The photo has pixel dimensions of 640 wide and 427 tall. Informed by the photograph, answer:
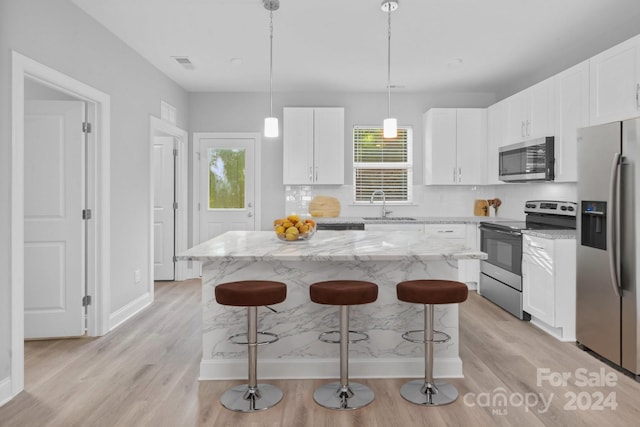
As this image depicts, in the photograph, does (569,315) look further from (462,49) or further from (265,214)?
(265,214)

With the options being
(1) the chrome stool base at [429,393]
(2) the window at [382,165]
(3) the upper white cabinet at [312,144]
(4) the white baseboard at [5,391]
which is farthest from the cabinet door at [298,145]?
(4) the white baseboard at [5,391]

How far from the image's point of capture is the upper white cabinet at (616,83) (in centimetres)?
311

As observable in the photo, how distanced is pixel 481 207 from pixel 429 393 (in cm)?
395

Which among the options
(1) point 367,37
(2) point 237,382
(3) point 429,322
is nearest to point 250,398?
(2) point 237,382

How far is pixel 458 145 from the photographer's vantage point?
18.9 feet

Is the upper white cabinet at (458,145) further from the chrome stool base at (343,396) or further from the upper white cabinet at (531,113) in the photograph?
the chrome stool base at (343,396)

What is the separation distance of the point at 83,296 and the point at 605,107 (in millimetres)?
4504

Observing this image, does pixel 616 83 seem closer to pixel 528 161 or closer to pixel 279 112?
pixel 528 161

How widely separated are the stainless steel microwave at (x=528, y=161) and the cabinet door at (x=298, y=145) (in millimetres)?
2366

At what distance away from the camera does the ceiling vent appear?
15.3 feet

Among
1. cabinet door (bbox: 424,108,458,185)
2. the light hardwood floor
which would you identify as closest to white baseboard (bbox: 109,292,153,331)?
the light hardwood floor

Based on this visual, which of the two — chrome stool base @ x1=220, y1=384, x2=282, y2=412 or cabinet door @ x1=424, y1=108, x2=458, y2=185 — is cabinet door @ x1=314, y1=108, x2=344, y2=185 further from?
chrome stool base @ x1=220, y1=384, x2=282, y2=412

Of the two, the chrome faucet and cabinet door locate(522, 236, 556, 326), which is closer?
cabinet door locate(522, 236, 556, 326)

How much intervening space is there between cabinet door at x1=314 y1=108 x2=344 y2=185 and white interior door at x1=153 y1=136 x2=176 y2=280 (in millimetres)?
1966
